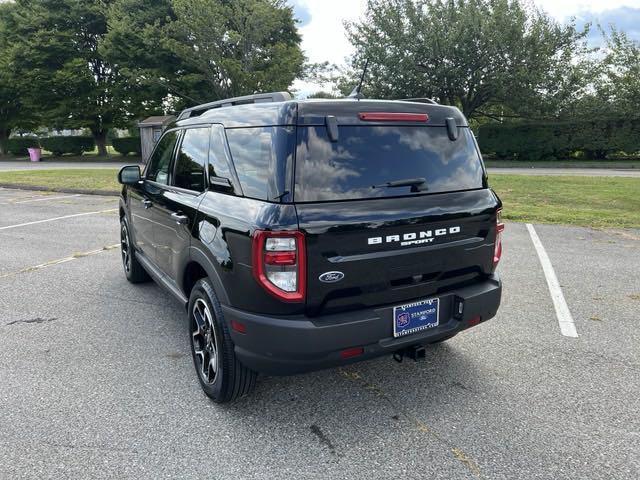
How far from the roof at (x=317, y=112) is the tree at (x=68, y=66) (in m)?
32.1

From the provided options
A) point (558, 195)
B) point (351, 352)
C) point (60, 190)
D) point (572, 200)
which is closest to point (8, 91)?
Result: point (60, 190)

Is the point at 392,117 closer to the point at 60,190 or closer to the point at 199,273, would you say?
the point at 199,273

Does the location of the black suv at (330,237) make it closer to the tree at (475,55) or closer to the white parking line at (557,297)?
the white parking line at (557,297)

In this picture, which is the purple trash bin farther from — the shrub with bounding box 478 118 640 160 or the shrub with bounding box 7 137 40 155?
the shrub with bounding box 478 118 640 160

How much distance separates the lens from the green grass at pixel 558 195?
30.1ft

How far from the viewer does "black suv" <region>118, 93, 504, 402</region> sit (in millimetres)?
2457

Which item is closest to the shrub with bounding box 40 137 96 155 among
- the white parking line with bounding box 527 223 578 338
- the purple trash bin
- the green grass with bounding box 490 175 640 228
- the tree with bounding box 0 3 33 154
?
Result: the tree with bounding box 0 3 33 154

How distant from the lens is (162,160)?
13.9 ft

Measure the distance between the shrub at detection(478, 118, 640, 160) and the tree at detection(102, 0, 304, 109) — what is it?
12739 millimetres

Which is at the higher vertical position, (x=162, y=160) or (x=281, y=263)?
(x=162, y=160)

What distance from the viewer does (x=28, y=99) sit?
3341 centimetres

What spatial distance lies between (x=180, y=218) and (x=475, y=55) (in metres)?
26.3

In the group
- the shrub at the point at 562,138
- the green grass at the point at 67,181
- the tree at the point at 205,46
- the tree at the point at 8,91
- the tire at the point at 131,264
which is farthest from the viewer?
the tree at the point at 8,91

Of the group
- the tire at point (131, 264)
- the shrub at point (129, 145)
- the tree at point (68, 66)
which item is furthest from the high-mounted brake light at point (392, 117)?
the shrub at point (129, 145)
